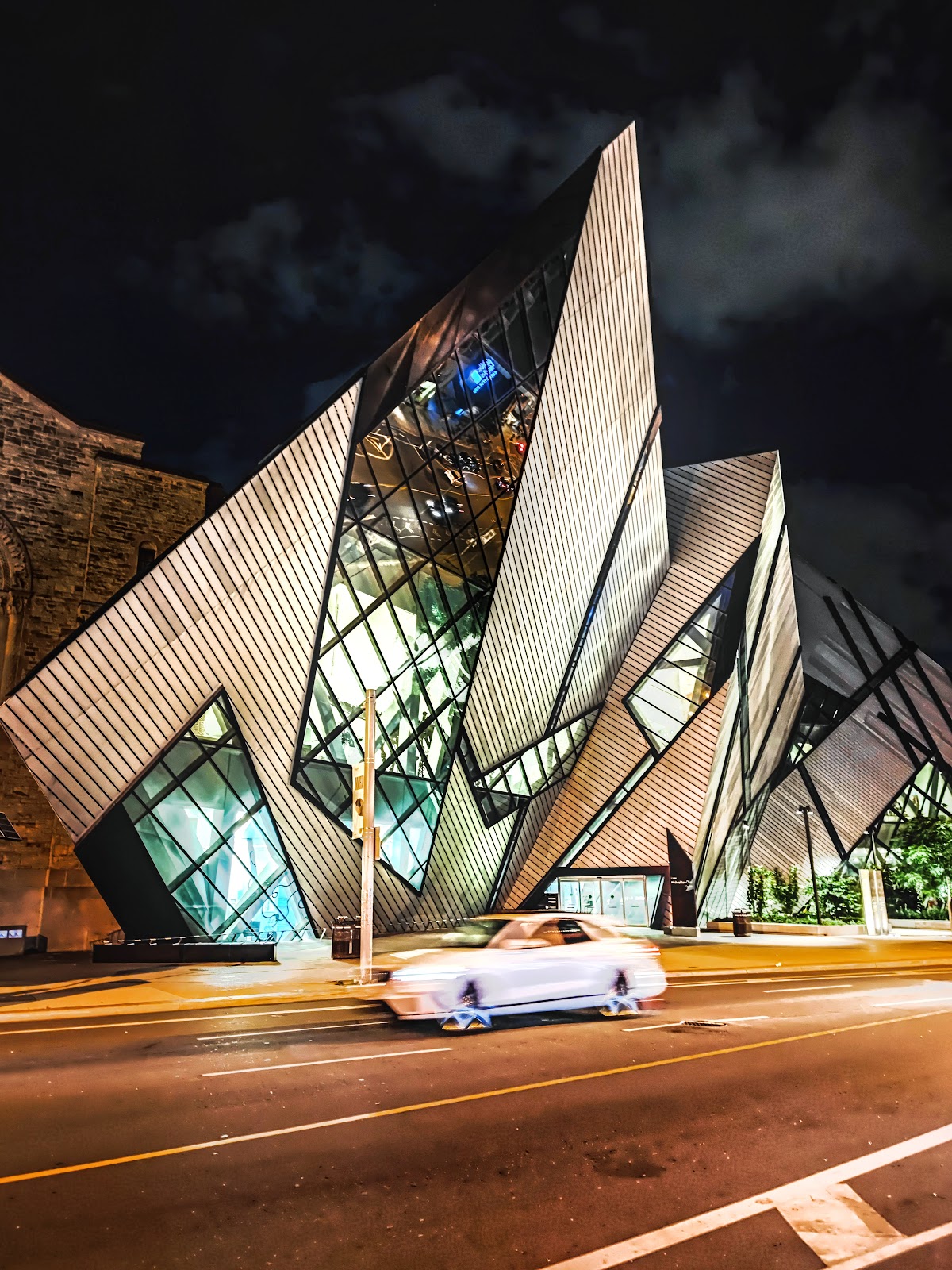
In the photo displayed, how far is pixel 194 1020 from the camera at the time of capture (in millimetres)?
11891

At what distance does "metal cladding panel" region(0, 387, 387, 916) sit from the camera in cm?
1841

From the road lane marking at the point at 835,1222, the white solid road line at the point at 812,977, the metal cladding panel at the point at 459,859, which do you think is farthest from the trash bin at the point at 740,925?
the road lane marking at the point at 835,1222

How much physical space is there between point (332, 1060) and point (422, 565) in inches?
648

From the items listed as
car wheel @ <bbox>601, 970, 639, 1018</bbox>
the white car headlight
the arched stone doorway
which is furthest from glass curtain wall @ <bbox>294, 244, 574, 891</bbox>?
car wheel @ <bbox>601, 970, 639, 1018</bbox>

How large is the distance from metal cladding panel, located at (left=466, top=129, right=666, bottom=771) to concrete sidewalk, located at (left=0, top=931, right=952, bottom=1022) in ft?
26.7

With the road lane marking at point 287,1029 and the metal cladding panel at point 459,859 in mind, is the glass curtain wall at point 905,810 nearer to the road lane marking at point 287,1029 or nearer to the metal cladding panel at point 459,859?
the metal cladding panel at point 459,859

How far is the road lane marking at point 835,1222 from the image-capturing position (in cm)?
435

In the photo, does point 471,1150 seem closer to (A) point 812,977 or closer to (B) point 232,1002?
(B) point 232,1002

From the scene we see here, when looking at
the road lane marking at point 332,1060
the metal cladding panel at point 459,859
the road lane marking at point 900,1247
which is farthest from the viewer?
the metal cladding panel at point 459,859

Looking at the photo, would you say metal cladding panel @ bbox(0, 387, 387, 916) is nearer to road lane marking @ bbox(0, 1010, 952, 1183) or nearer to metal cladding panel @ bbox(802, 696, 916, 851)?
road lane marking @ bbox(0, 1010, 952, 1183)

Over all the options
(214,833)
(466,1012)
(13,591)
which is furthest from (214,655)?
(466,1012)

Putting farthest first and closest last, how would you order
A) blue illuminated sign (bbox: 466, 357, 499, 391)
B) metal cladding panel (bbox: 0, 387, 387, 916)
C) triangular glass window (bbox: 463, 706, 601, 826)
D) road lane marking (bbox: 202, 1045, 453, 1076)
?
triangular glass window (bbox: 463, 706, 601, 826) < blue illuminated sign (bbox: 466, 357, 499, 391) < metal cladding panel (bbox: 0, 387, 387, 916) < road lane marking (bbox: 202, 1045, 453, 1076)

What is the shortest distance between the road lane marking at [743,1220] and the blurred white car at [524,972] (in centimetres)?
596

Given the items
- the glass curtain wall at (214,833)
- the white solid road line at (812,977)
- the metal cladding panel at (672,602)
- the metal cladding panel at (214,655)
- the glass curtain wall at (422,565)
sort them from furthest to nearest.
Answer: the metal cladding panel at (672,602) < the glass curtain wall at (422,565) < the glass curtain wall at (214,833) < the metal cladding panel at (214,655) < the white solid road line at (812,977)
